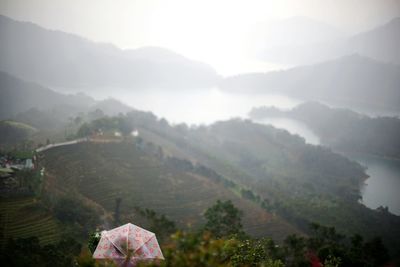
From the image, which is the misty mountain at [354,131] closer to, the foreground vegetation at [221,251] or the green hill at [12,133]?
the foreground vegetation at [221,251]

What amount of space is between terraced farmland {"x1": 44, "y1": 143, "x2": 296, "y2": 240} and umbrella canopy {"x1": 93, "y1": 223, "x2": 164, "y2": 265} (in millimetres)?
19553

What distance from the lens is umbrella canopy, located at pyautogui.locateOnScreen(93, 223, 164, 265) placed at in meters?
7.88

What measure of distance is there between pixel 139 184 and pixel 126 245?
27000 millimetres

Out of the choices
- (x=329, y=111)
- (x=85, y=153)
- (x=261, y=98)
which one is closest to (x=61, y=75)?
(x=261, y=98)

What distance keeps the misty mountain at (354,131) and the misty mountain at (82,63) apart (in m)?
85.4

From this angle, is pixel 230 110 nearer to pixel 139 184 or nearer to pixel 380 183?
pixel 380 183

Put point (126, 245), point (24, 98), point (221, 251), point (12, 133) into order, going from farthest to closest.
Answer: point (24, 98)
point (12, 133)
point (126, 245)
point (221, 251)

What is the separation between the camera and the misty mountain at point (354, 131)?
75812 millimetres

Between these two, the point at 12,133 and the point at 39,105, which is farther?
the point at 39,105

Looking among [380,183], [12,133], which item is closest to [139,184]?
[12,133]

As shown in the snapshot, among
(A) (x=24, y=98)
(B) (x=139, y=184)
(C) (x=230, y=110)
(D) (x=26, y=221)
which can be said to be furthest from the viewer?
(C) (x=230, y=110)

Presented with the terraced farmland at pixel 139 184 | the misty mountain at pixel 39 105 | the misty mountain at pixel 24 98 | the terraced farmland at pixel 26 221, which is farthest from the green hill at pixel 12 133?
the terraced farmland at pixel 26 221

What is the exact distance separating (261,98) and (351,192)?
335 feet

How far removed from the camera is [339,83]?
14500cm
